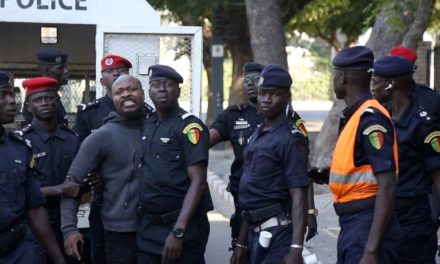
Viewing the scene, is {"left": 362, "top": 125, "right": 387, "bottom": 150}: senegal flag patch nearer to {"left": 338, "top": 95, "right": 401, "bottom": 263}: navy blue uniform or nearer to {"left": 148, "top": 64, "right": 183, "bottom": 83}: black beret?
{"left": 338, "top": 95, "right": 401, "bottom": 263}: navy blue uniform

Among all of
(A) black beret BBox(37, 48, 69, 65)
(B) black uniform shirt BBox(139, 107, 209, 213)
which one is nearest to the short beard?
(B) black uniform shirt BBox(139, 107, 209, 213)

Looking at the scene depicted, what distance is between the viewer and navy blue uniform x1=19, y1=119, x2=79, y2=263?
6.45 metres

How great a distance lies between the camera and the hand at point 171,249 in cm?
555

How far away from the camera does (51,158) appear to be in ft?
21.3

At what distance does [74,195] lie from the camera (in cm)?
619

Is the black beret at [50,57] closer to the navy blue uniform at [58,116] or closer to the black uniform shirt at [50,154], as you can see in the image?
the navy blue uniform at [58,116]

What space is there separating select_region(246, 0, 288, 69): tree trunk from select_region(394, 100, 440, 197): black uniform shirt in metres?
8.27

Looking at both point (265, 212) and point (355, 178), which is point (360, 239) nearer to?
point (355, 178)

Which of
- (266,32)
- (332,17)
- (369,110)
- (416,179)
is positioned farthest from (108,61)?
(332,17)

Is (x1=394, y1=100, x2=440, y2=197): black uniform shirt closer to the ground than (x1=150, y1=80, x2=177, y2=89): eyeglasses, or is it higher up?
closer to the ground

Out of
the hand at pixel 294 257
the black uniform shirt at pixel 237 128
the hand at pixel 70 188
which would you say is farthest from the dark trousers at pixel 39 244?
the hand at pixel 294 257

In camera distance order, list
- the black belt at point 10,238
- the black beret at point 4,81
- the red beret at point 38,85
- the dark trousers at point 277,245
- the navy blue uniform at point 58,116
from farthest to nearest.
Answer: the navy blue uniform at point 58,116 → the red beret at point 38,85 → the dark trousers at point 277,245 → the black beret at point 4,81 → the black belt at point 10,238

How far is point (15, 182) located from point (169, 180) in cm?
103

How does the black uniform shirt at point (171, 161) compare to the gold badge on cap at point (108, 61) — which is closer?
the black uniform shirt at point (171, 161)
